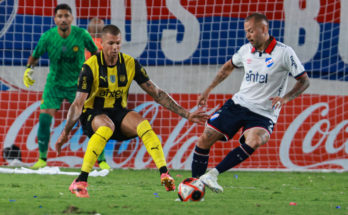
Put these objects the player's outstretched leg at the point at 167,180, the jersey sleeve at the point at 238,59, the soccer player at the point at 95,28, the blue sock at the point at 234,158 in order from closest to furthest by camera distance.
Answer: the blue sock at the point at 234,158
the player's outstretched leg at the point at 167,180
the jersey sleeve at the point at 238,59
the soccer player at the point at 95,28

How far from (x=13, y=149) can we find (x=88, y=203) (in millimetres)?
4456

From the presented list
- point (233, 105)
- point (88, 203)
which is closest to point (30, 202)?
point (88, 203)

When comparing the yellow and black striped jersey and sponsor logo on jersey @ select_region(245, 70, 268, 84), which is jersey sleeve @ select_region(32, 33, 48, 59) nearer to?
the yellow and black striped jersey

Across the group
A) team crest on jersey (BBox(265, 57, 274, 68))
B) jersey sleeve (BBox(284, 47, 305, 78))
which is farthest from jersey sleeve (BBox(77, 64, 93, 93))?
jersey sleeve (BBox(284, 47, 305, 78))

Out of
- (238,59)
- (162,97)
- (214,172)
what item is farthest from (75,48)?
(214,172)

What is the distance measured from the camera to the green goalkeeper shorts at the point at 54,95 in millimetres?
8102

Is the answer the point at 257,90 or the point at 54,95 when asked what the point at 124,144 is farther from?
the point at 257,90

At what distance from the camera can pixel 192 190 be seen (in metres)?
4.56

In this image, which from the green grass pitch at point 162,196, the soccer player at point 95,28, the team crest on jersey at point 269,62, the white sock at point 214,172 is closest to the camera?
the green grass pitch at point 162,196

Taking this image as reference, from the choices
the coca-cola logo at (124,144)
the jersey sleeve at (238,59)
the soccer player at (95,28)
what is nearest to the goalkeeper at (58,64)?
the coca-cola logo at (124,144)

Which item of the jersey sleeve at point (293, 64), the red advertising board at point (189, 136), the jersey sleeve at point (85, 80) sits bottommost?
the red advertising board at point (189, 136)

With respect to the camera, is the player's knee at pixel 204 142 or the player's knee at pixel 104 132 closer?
the player's knee at pixel 104 132

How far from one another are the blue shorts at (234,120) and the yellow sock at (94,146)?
3.04 ft

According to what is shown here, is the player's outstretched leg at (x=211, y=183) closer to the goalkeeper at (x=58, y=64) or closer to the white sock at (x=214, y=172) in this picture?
the white sock at (x=214, y=172)
